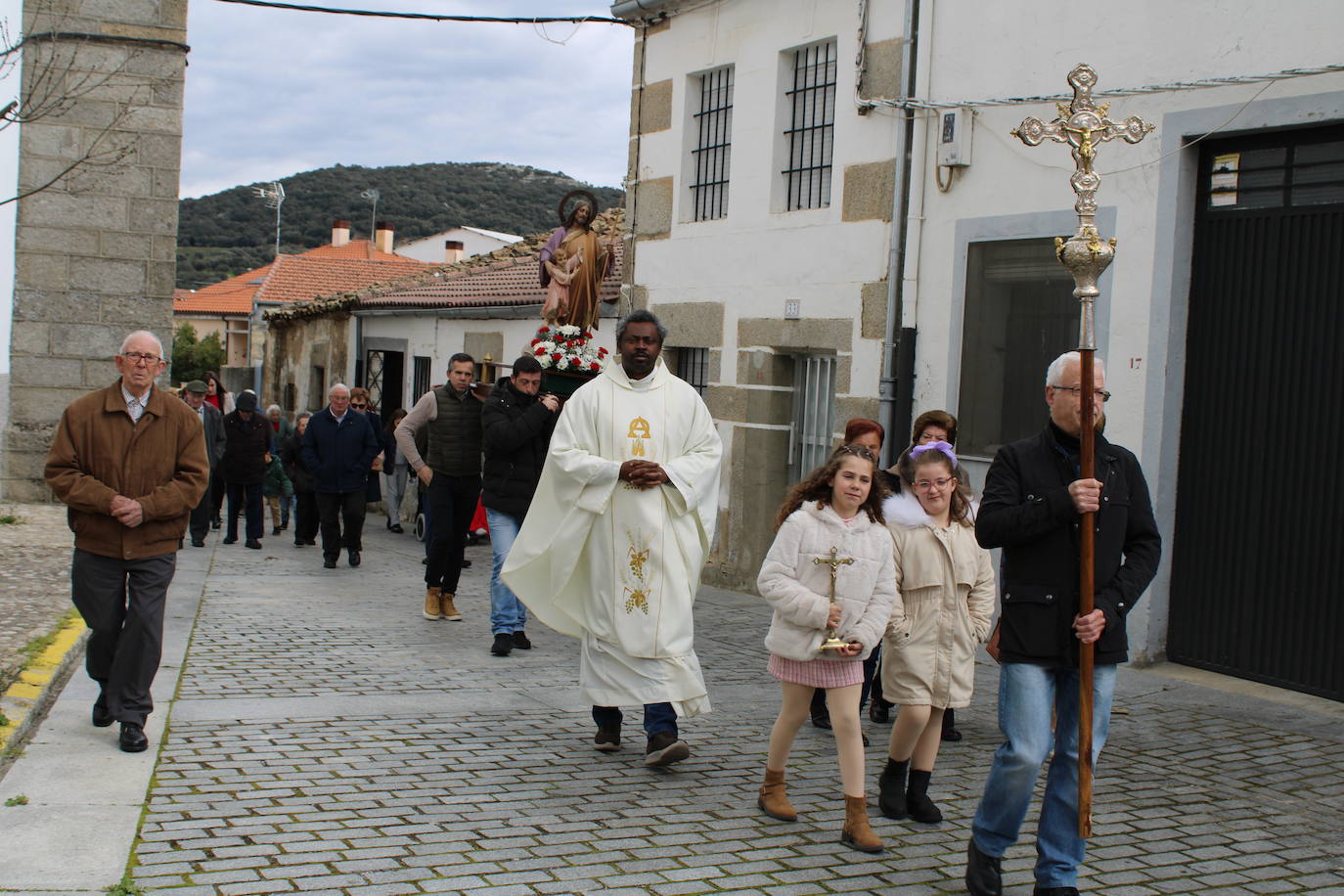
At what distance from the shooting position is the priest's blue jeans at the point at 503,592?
8.71m


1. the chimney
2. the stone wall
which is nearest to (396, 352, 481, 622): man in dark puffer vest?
the stone wall

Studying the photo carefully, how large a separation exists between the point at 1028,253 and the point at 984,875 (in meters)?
6.25

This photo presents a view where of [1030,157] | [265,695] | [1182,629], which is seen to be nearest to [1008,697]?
[265,695]

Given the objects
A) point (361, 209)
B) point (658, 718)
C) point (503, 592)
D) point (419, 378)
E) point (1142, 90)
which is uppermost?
point (361, 209)

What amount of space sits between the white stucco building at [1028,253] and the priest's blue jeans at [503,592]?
3542 mm

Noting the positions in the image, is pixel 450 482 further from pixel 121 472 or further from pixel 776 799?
pixel 776 799

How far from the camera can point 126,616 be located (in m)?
6.04

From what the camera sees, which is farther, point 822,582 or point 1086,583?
point 822,582

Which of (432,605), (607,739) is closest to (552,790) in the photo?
(607,739)

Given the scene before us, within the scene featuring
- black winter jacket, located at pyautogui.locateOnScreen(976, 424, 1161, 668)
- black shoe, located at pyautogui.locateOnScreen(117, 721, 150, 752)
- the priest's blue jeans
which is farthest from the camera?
the priest's blue jeans

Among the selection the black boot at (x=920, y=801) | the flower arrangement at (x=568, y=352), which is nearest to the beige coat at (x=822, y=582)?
the black boot at (x=920, y=801)

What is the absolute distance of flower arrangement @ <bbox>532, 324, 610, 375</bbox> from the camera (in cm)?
981

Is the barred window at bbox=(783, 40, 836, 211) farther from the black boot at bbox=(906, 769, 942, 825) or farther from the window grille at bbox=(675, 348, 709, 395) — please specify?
the black boot at bbox=(906, 769, 942, 825)

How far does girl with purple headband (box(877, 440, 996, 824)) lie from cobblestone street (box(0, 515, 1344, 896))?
0.23m
